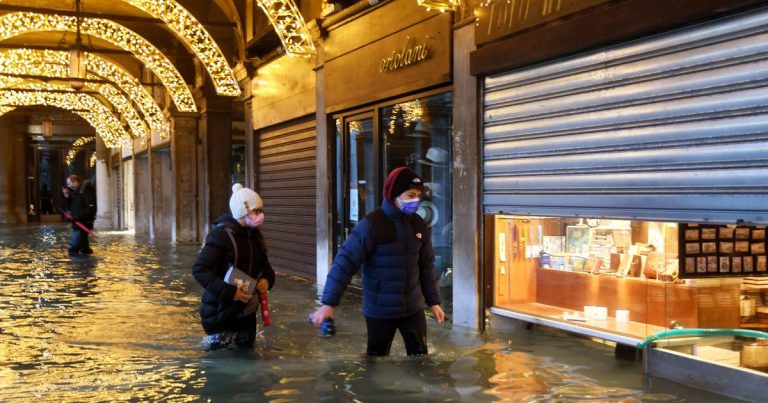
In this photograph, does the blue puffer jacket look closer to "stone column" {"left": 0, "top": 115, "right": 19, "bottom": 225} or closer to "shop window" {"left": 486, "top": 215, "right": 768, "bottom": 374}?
"shop window" {"left": 486, "top": 215, "right": 768, "bottom": 374}

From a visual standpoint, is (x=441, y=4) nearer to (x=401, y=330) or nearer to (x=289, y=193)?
(x=401, y=330)

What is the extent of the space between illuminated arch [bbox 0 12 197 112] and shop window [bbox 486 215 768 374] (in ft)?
40.4

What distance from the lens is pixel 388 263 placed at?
5398 mm

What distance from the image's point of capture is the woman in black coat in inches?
245

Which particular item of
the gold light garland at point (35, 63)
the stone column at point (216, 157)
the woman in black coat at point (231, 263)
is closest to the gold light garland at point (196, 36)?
the stone column at point (216, 157)

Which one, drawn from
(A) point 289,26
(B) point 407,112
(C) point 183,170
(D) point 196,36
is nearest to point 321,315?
(B) point 407,112

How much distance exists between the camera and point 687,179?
556cm

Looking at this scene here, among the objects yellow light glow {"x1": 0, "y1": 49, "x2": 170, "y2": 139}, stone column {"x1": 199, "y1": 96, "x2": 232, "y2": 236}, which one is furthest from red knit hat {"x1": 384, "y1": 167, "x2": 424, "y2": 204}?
yellow light glow {"x1": 0, "y1": 49, "x2": 170, "y2": 139}

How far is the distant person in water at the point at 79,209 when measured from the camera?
54.4 ft

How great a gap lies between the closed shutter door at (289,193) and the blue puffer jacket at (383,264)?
7.06m

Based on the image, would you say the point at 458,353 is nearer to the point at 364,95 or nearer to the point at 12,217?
the point at 364,95

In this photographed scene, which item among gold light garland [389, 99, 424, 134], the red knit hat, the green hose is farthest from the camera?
gold light garland [389, 99, 424, 134]

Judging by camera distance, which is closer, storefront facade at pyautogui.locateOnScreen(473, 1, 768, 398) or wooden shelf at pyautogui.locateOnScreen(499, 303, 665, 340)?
storefront facade at pyautogui.locateOnScreen(473, 1, 768, 398)

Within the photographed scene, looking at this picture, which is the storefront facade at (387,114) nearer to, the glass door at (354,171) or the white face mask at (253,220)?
the glass door at (354,171)
